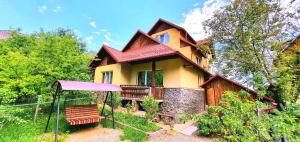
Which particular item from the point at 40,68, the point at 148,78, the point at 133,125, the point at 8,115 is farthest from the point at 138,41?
the point at 8,115

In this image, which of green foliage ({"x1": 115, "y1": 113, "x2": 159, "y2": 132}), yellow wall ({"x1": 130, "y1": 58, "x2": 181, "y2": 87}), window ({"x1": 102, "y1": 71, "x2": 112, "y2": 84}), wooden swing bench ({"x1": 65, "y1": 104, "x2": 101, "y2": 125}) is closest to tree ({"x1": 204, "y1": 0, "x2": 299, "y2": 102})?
yellow wall ({"x1": 130, "y1": 58, "x2": 181, "y2": 87})

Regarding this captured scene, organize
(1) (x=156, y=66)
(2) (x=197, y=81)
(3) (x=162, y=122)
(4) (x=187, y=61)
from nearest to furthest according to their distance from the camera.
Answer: (3) (x=162, y=122)
(4) (x=187, y=61)
(1) (x=156, y=66)
(2) (x=197, y=81)

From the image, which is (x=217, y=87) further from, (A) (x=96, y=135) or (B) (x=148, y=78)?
(A) (x=96, y=135)

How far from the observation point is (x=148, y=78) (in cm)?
1307

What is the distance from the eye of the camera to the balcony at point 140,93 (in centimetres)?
1117

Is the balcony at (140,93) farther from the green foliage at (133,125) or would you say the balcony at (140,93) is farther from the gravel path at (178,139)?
the gravel path at (178,139)

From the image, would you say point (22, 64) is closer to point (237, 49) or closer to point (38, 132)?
point (38, 132)

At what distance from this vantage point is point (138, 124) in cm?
839

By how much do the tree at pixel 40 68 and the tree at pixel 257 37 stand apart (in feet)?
30.3

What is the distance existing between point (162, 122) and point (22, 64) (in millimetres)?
8402

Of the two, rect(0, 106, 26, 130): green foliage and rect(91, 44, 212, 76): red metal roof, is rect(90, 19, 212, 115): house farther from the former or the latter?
rect(0, 106, 26, 130): green foliage

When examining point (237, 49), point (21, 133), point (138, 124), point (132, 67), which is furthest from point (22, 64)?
point (237, 49)

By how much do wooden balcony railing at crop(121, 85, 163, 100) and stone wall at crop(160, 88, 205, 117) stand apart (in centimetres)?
42

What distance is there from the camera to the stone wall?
10359 millimetres
